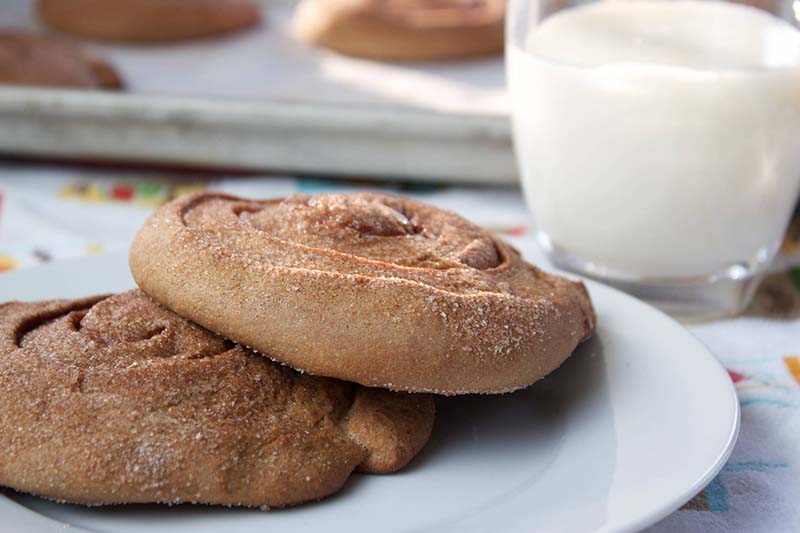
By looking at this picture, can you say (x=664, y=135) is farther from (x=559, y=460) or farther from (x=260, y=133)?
(x=260, y=133)

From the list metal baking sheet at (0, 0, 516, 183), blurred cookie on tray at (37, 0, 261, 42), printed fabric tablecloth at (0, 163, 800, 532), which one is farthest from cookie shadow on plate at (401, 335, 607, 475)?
blurred cookie on tray at (37, 0, 261, 42)

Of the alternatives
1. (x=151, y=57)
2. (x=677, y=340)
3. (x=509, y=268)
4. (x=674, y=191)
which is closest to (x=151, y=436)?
(x=509, y=268)

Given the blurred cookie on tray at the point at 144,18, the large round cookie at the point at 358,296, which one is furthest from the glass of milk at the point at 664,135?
the blurred cookie on tray at the point at 144,18

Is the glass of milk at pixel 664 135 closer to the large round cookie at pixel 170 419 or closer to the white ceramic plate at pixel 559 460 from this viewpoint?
the white ceramic plate at pixel 559 460

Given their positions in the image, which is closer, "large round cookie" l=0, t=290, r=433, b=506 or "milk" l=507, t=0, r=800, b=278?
"large round cookie" l=0, t=290, r=433, b=506

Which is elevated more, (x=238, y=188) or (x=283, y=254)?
(x=283, y=254)

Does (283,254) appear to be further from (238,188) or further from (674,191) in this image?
(238,188)

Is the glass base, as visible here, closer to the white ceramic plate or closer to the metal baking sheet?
the white ceramic plate
